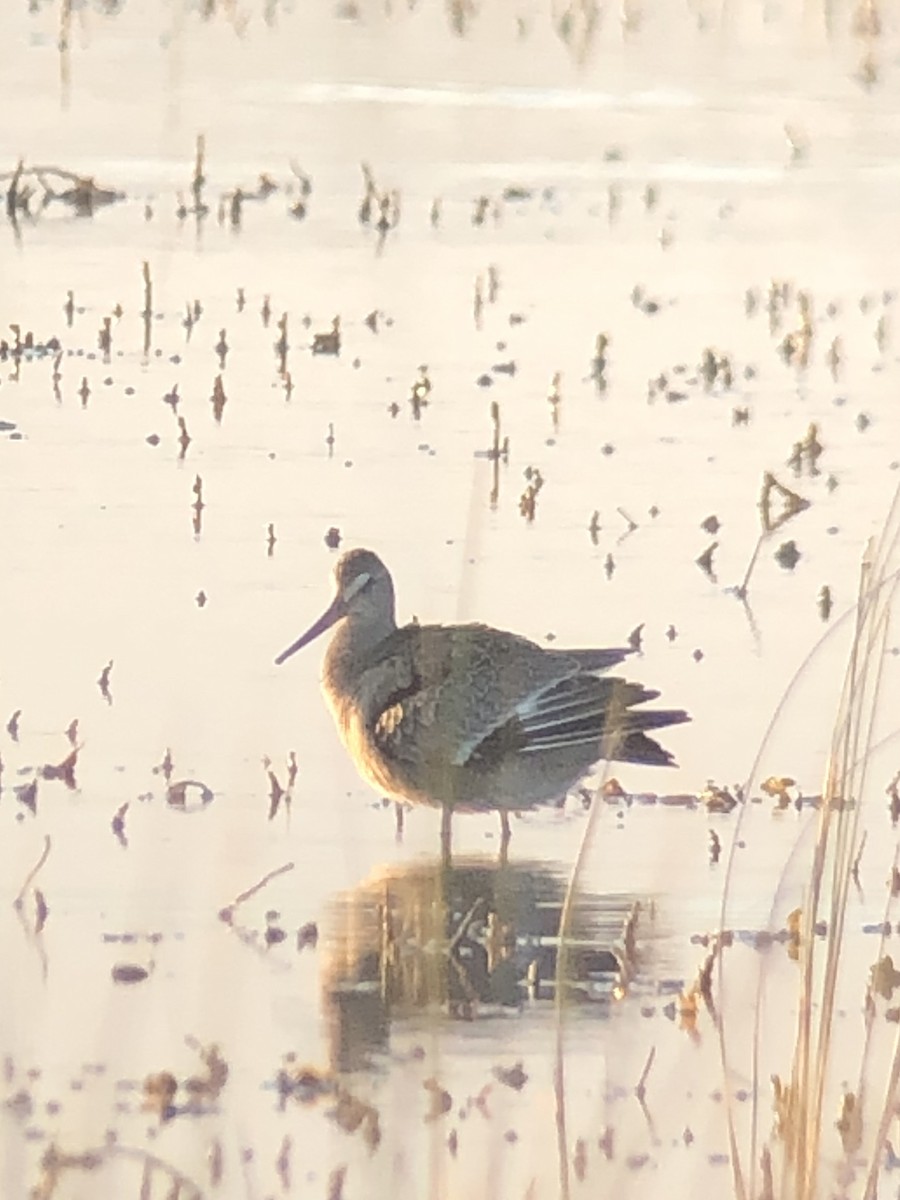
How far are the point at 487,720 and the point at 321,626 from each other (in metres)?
0.63

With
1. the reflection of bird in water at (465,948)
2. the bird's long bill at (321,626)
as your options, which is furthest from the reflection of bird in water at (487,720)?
the bird's long bill at (321,626)

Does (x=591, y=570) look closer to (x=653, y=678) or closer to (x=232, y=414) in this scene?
(x=653, y=678)

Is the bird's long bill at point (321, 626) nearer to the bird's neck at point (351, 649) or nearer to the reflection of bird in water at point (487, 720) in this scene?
the bird's neck at point (351, 649)

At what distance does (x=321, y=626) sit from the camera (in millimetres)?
7379

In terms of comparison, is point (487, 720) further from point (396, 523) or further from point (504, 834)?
point (396, 523)

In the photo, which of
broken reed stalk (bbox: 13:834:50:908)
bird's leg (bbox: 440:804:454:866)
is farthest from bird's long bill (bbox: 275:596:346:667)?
broken reed stalk (bbox: 13:834:50:908)

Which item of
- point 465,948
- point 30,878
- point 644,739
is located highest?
point 644,739

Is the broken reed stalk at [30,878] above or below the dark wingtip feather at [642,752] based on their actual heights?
below

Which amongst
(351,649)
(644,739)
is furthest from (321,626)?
(644,739)

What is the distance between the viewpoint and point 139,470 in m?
9.13

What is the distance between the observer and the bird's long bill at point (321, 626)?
24.1ft

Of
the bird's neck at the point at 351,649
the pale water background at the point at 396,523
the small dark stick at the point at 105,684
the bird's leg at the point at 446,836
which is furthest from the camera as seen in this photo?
the small dark stick at the point at 105,684

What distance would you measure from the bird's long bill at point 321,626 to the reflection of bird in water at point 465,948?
0.92 metres

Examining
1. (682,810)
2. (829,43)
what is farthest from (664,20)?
(682,810)
